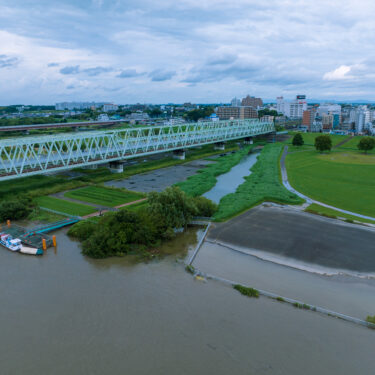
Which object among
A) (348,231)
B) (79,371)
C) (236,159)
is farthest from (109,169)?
(79,371)

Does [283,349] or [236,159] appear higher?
[236,159]

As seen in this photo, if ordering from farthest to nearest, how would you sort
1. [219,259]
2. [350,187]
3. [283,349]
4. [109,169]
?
[109,169]
[350,187]
[219,259]
[283,349]

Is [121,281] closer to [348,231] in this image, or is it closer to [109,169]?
[348,231]

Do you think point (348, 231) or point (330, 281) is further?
point (348, 231)

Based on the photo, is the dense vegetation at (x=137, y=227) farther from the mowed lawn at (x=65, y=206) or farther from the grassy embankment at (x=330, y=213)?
the grassy embankment at (x=330, y=213)

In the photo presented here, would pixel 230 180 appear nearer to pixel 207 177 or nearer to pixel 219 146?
pixel 207 177

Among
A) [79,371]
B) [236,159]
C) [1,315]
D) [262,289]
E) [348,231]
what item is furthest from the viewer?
[236,159]

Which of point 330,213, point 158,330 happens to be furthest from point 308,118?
point 158,330
